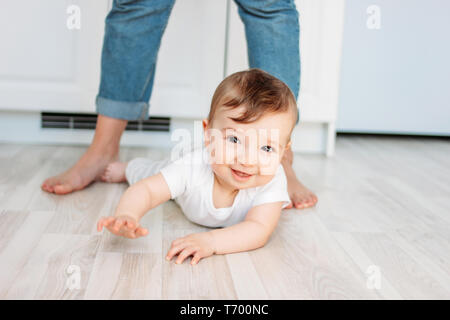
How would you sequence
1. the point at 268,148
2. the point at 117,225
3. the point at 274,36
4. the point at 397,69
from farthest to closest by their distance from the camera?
1. the point at 397,69
2. the point at 274,36
3. the point at 268,148
4. the point at 117,225

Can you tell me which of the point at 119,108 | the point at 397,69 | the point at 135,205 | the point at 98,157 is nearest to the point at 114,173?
the point at 98,157

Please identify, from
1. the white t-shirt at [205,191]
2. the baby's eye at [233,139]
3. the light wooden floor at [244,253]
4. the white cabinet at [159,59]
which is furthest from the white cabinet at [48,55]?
the baby's eye at [233,139]

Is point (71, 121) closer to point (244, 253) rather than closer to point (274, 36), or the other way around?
point (274, 36)

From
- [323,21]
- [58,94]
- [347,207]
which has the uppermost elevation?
[323,21]

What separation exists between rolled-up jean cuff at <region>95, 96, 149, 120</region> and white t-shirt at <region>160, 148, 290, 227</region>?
32 cm

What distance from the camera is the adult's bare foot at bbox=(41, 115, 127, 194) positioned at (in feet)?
4.10

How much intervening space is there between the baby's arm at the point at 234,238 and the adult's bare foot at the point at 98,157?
1.47 feet

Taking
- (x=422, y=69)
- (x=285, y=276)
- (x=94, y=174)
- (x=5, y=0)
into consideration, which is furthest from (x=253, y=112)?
(x=422, y=69)

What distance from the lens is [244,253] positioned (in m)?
0.92

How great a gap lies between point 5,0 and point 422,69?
148cm

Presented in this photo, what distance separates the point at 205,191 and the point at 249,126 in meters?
0.18

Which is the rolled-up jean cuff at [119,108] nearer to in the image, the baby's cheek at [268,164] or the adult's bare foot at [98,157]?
the adult's bare foot at [98,157]

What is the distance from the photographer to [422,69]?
84.0 inches
